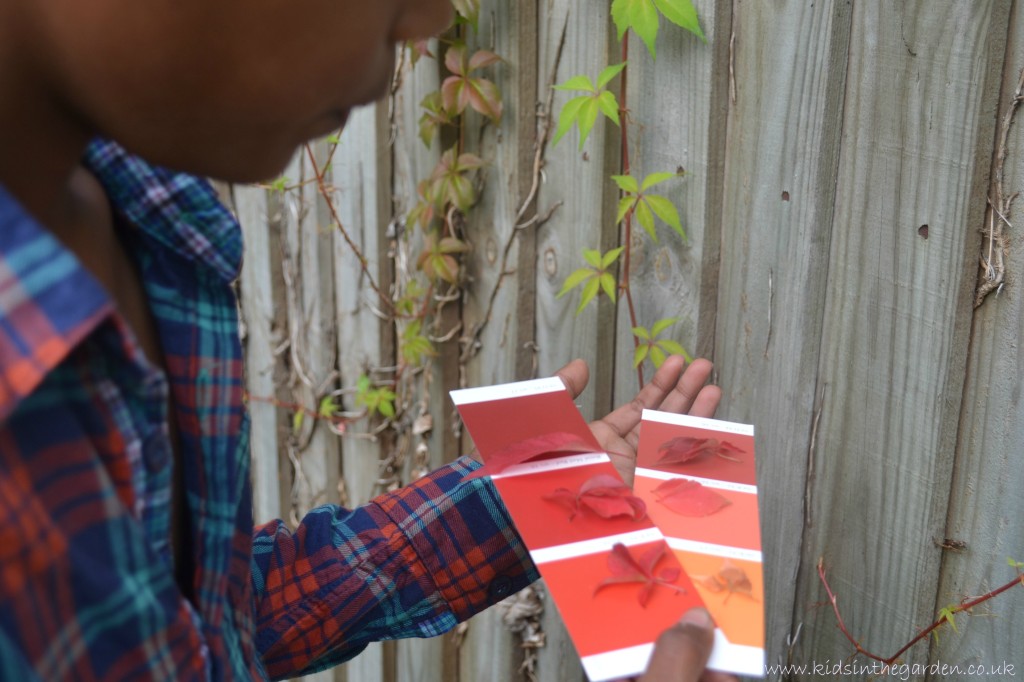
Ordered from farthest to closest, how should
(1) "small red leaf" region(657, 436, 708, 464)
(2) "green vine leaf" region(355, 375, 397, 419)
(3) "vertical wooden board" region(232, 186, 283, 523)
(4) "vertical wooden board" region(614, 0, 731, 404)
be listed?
(3) "vertical wooden board" region(232, 186, 283, 523), (2) "green vine leaf" region(355, 375, 397, 419), (4) "vertical wooden board" region(614, 0, 731, 404), (1) "small red leaf" region(657, 436, 708, 464)

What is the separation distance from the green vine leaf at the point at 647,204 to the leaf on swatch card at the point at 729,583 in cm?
66

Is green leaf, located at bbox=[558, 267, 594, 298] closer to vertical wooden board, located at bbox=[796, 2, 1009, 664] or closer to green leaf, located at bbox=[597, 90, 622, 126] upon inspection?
green leaf, located at bbox=[597, 90, 622, 126]

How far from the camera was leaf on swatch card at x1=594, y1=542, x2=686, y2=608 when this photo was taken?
3.38ft

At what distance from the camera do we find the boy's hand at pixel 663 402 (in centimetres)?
138

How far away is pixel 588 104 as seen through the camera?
5.16 feet

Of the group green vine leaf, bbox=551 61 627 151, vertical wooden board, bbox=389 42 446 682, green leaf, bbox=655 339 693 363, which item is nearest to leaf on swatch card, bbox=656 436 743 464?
green leaf, bbox=655 339 693 363

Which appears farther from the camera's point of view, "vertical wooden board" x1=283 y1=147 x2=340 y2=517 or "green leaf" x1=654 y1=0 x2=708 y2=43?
"vertical wooden board" x1=283 y1=147 x2=340 y2=517

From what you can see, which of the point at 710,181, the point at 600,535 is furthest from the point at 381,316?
the point at 600,535

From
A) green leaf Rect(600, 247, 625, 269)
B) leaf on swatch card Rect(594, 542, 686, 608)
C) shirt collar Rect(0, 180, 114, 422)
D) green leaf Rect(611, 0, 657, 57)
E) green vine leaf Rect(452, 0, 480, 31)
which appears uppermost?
green vine leaf Rect(452, 0, 480, 31)

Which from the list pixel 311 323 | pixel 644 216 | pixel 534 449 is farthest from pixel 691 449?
pixel 311 323

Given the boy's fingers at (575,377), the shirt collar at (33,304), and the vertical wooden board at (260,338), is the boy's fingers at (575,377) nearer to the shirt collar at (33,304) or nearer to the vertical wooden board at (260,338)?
the shirt collar at (33,304)

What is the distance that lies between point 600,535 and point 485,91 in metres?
1.10

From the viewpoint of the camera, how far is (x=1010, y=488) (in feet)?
3.97

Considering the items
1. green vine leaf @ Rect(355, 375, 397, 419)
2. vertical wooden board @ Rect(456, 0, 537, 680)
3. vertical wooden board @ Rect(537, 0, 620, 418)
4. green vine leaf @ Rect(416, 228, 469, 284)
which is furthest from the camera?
green vine leaf @ Rect(355, 375, 397, 419)
